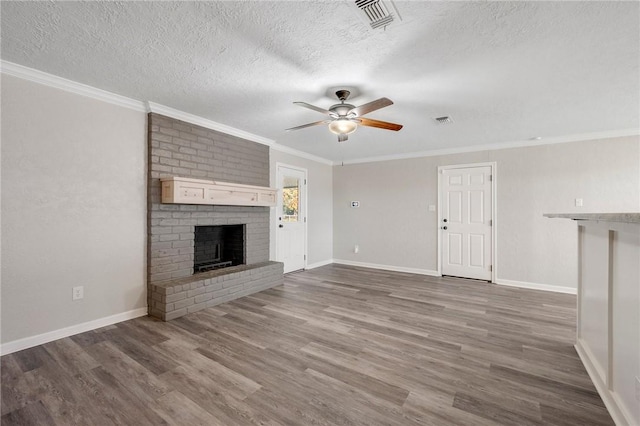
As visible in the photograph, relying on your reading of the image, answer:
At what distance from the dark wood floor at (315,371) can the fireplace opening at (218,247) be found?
101 cm

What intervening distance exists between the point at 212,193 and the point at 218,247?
121 centimetres

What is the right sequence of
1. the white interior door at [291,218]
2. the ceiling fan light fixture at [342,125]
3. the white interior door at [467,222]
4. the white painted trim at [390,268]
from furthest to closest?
the white painted trim at [390,268] < the white interior door at [291,218] < the white interior door at [467,222] < the ceiling fan light fixture at [342,125]

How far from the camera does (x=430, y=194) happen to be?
542cm

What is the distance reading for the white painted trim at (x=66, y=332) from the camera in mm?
2398

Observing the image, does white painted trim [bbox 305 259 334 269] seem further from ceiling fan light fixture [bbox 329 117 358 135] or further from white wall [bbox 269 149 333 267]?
ceiling fan light fixture [bbox 329 117 358 135]

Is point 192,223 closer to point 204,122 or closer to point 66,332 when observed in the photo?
point 204,122

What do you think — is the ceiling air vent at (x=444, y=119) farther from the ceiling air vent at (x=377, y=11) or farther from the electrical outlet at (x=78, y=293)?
the electrical outlet at (x=78, y=293)

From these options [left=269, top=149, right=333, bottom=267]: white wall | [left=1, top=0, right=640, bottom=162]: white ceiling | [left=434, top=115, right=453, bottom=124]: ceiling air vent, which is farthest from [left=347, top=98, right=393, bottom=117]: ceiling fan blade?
[left=269, top=149, right=333, bottom=267]: white wall

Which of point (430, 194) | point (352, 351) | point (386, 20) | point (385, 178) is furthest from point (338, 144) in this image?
point (352, 351)

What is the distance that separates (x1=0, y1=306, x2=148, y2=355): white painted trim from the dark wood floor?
79mm

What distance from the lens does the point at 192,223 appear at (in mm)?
3686

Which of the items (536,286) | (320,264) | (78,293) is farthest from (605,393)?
(320,264)

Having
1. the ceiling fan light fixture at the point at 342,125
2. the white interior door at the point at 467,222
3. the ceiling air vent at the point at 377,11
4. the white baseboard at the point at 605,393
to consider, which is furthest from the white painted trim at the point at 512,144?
the ceiling air vent at the point at 377,11

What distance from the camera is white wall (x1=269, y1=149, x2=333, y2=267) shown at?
19.3ft
